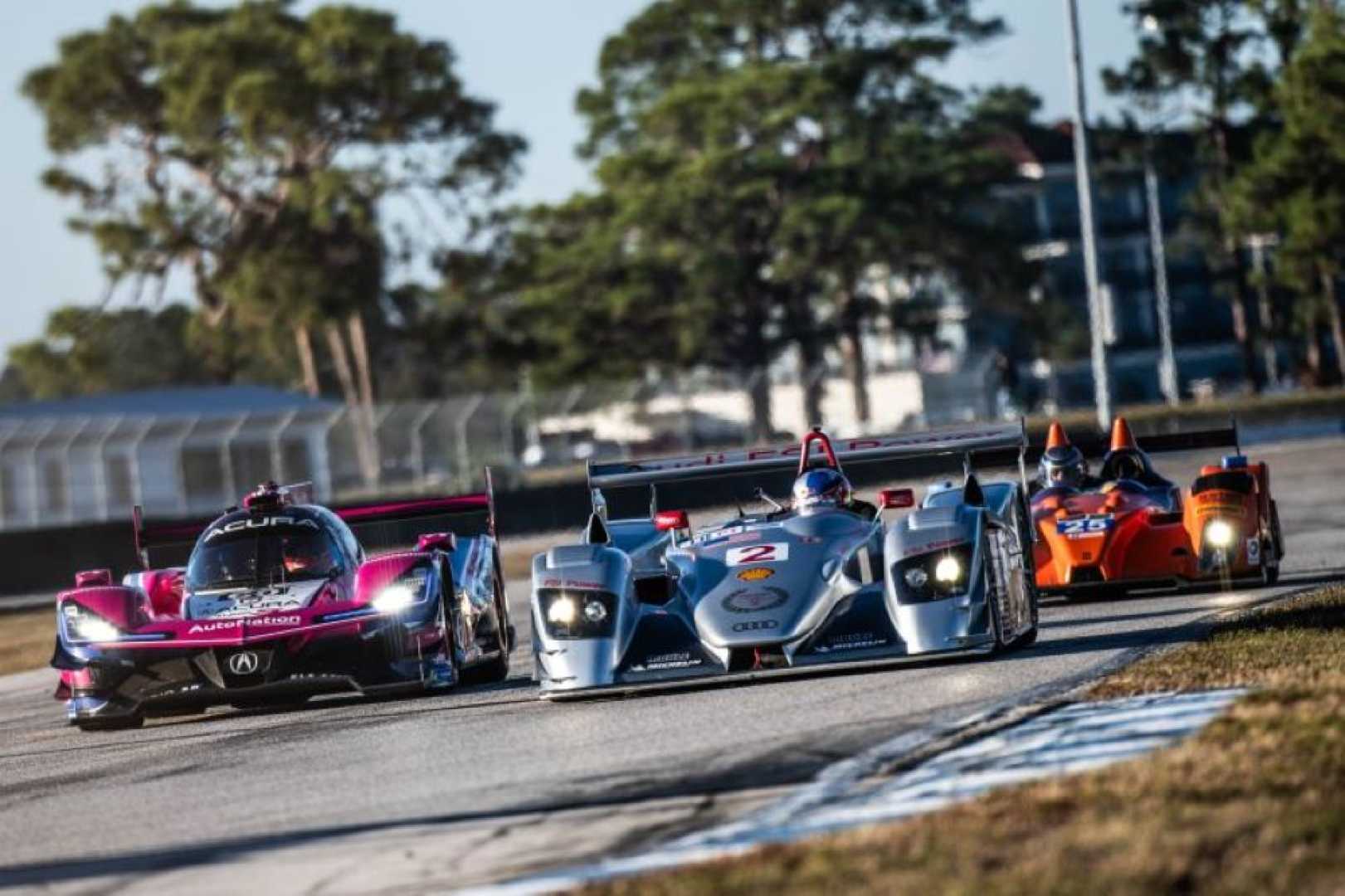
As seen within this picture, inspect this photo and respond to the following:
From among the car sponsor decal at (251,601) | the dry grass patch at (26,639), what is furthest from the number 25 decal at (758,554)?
the dry grass patch at (26,639)

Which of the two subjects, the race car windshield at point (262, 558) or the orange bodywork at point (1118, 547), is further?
the orange bodywork at point (1118, 547)

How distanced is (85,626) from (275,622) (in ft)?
3.84

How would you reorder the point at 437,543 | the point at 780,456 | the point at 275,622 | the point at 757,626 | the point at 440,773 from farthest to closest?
the point at 437,543, the point at 780,456, the point at 275,622, the point at 757,626, the point at 440,773

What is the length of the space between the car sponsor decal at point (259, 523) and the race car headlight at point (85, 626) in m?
1.10

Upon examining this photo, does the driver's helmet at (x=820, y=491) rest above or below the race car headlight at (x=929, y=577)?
above

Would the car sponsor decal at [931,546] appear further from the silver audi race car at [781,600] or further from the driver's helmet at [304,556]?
the driver's helmet at [304,556]

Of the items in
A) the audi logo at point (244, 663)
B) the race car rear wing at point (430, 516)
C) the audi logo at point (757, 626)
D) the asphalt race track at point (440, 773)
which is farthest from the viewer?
the race car rear wing at point (430, 516)

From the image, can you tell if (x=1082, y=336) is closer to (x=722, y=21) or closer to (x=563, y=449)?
(x=722, y=21)

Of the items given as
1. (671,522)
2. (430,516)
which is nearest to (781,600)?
(671,522)

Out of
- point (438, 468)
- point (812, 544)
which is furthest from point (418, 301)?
point (812, 544)

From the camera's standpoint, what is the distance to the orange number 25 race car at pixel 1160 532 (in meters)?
18.6

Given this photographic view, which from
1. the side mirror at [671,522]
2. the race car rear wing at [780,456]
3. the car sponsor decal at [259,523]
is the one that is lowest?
the side mirror at [671,522]

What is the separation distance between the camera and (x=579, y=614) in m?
13.8

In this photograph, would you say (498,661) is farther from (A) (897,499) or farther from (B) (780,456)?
(A) (897,499)
